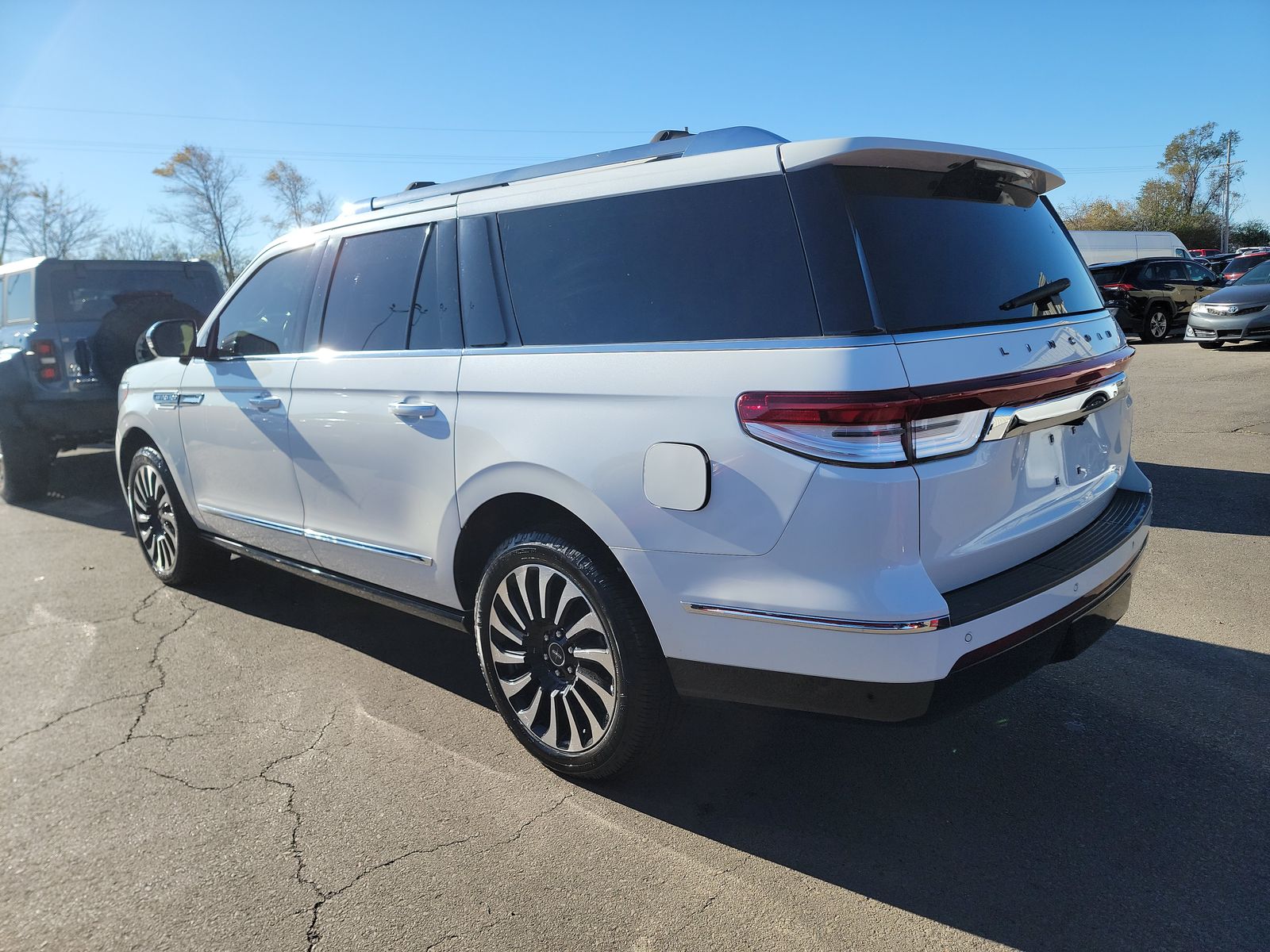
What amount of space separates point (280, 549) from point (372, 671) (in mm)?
735

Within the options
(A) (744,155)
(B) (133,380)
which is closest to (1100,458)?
(A) (744,155)

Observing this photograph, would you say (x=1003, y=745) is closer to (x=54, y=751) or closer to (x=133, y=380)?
(x=54, y=751)

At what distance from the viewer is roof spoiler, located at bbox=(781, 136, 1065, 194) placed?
2297mm

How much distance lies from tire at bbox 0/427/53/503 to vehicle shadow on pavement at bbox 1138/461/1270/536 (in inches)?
344

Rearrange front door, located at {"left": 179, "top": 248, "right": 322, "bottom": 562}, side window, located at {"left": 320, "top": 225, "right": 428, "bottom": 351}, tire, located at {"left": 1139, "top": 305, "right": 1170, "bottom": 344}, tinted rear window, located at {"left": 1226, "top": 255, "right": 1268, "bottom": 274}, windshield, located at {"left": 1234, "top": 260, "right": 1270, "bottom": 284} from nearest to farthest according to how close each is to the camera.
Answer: side window, located at {"left": 320, "top": 225, "right": 428, "bottom": 351}, front door, located at {"left": 179, "top": 248, "right": 322, "bottom": 562}, windshield, located at {"left": 1234, "top": 260, "right": 1270, "bottom": 284}, tire, located at {"left": 1139, "top": 305, "right": 1170, "bottom": 344}, tinted rear window, located at {"left": 1226, "top": 255, "right": 1268, "bottom": 274}

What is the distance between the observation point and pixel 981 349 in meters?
2.33

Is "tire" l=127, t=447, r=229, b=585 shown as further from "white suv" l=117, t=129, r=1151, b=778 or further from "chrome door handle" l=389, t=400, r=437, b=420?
"chrome door handle" l=389, t=400, r=437, b=420

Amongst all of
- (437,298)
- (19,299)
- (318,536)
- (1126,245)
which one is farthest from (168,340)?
(1126,245)

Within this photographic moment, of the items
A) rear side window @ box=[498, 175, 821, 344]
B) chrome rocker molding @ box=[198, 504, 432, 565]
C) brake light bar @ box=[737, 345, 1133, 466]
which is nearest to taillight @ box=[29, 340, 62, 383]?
chrome rocker molding @ box=[198, 504, 432, 565]

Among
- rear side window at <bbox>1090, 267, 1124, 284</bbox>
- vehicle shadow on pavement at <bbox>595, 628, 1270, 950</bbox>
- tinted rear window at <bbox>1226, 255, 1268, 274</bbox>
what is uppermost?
tinted rear window at <bbox>1226, 255, 1268, 274</bbox>

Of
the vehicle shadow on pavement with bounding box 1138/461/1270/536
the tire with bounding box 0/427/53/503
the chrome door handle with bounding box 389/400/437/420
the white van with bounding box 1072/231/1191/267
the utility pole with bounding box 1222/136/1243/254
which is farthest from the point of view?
the utility pole with bounding box 1222/136/1243/254

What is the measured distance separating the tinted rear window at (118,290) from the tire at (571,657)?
6.05 meters

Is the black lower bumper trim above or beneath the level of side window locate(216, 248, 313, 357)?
beneath

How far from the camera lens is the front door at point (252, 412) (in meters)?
3.98
